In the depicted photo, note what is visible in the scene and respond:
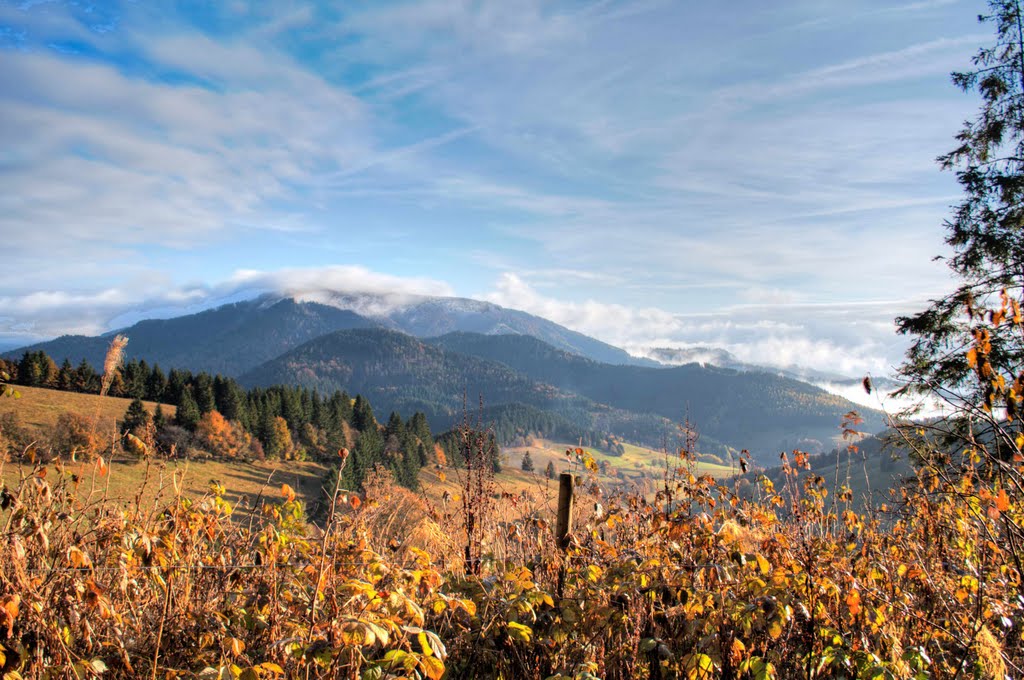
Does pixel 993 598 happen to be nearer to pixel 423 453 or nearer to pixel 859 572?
pixel 859 572

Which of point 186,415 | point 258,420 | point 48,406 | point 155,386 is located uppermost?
point 155,386

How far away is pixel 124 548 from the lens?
329cm

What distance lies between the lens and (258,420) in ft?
255

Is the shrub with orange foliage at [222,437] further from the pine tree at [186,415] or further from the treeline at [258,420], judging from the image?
the pine tree at [186,415]

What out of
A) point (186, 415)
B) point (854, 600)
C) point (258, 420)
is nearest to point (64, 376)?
point (186, 415)

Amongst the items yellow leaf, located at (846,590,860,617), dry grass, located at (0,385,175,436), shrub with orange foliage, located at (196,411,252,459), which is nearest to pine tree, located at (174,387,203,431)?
shrub with orange foliage, located at (196,411,252,459)

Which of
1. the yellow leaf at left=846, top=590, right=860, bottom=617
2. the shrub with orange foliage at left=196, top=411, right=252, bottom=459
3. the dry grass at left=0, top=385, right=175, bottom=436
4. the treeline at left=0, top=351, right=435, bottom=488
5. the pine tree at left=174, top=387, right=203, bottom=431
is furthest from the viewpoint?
the pine tree at left=174, top=387, right=203, bottom=431

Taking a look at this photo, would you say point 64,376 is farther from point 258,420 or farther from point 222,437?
point 258,420

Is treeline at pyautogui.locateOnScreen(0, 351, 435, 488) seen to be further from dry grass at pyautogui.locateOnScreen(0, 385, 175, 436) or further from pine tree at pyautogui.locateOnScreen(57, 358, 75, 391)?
dry grass at pyautogui.locateOnScreen(0, 385, 175, 436)

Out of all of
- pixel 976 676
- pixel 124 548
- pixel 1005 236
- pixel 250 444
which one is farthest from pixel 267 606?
pixel 250 444

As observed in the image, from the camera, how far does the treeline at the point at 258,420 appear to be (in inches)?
2643

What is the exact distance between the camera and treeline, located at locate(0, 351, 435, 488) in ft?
220

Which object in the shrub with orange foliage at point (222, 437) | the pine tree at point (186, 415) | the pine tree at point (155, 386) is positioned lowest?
the shrub with orange foliage at point (222, 437)

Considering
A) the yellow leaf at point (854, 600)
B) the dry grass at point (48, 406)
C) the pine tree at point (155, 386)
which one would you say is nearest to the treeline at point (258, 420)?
the pine tree at point (155, 386)
